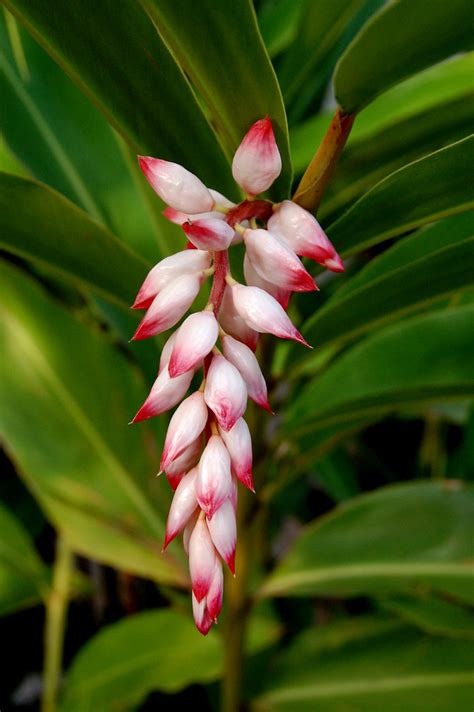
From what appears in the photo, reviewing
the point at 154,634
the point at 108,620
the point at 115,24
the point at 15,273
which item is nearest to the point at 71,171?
the point at 15,273

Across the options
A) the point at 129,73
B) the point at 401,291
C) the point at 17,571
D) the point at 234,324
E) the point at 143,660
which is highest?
the point at 129,73

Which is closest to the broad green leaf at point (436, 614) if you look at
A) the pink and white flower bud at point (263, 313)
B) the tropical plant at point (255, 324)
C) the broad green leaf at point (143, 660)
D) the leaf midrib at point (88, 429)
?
the tropical plant at point (255, 324)

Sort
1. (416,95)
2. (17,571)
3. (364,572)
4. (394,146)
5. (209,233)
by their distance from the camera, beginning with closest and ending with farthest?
1. (209,233)
2. (394,146)
3. (416,95)
4. (364,572)
5. (17,571)

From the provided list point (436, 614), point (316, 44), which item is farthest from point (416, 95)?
point (436, 614)

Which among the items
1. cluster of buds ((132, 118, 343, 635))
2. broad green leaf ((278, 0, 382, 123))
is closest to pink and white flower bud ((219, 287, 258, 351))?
cluster of buds ((132, 118, 343, 635))

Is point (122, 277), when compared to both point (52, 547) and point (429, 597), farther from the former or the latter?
point (52, 547)

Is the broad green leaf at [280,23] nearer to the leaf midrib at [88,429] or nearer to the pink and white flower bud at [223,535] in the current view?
the leaf midrib at [88,429]

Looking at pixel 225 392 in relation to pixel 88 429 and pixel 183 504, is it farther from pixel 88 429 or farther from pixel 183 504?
pixel 88 429
